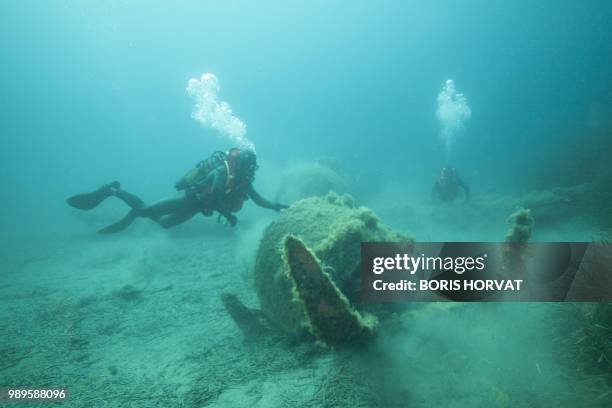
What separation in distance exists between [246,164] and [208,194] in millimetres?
1148

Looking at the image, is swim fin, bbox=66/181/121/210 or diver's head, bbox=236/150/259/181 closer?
diver's head, bbox=236/150/259/181

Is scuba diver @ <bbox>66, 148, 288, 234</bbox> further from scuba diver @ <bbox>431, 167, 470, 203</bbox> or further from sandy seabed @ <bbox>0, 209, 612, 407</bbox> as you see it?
scuba diver @ <bbox>431, 167, 470, 203</bbox>

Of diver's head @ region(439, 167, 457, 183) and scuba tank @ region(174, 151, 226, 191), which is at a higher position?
diver's head @ region(439, 167, 457, 183)

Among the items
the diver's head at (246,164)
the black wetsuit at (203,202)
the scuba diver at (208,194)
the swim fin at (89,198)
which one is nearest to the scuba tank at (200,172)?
the scuba diver at (208,194)

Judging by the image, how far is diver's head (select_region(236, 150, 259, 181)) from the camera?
6.98m

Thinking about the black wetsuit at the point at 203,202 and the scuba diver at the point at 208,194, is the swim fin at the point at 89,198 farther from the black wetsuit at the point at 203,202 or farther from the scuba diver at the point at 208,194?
the black wetsuit at the point at 203,202

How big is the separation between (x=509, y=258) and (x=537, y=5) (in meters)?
143

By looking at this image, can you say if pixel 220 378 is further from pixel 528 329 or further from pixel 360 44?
pixel 360 44

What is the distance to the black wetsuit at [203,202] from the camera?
683 cm

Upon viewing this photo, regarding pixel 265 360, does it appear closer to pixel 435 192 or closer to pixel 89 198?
pixel 89 198

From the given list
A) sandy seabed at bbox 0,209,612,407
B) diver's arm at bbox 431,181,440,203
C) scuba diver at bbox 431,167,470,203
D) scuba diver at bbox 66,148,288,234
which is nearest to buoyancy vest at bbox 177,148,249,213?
scuba diver at bbox 66,148,288,234

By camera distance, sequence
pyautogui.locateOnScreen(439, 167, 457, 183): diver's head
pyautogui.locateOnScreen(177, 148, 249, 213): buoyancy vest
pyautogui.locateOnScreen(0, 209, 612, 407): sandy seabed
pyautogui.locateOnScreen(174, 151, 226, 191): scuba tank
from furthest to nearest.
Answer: pyautogui.locateOnScreen(439, 167, 457, 183): diver's head
pyautogui.locateOnScreen(174, 151, 226, 191): scuba tank
pyautogui.locateOnScreen(177, 148, 249, 213): buoyancy vest
pyautogui.locateOnScreen(0, 209, 612, 407): sandy seabed

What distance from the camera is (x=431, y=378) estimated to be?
271 centimetres

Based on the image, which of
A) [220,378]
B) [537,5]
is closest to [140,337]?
[220,378]
